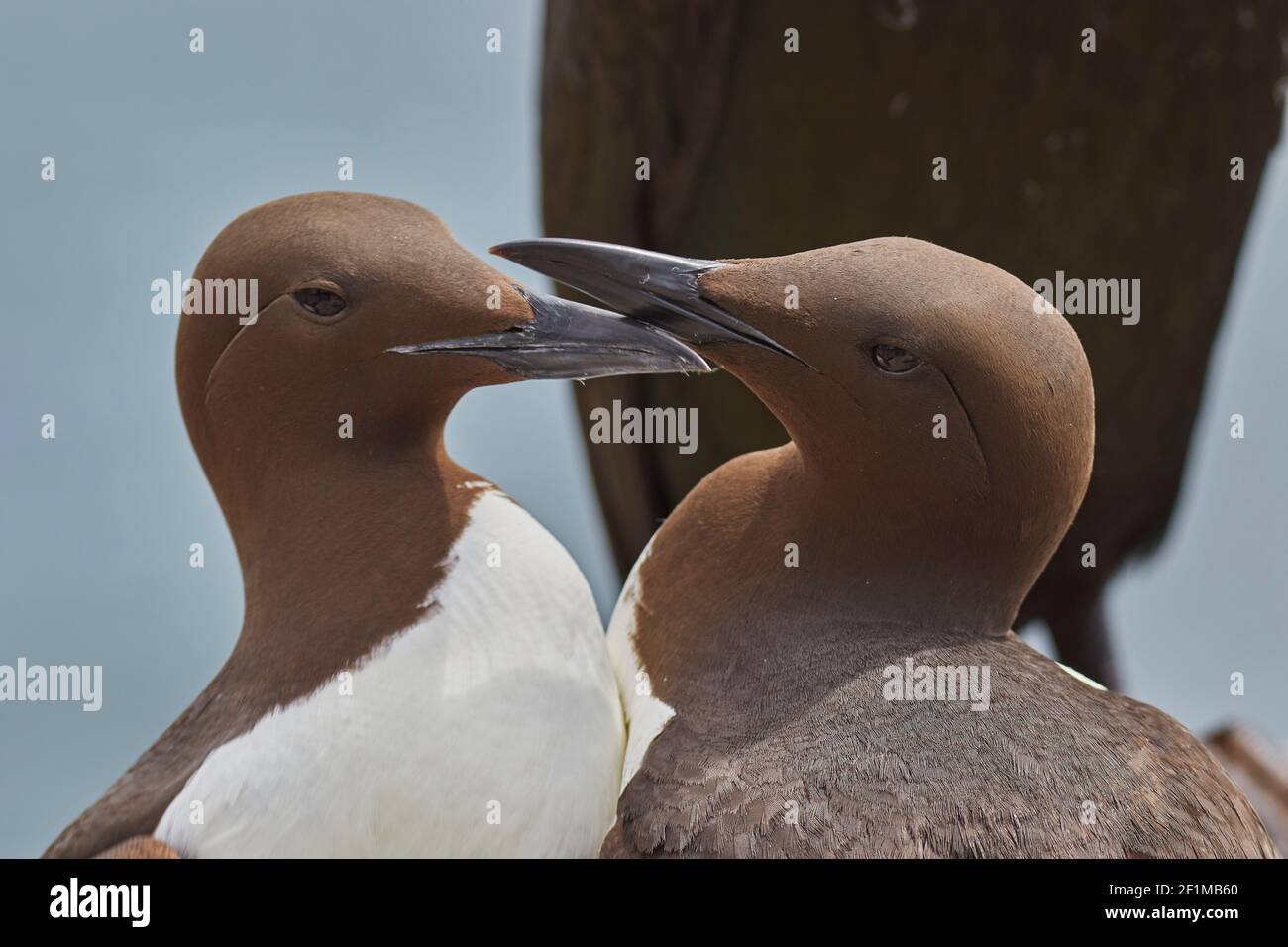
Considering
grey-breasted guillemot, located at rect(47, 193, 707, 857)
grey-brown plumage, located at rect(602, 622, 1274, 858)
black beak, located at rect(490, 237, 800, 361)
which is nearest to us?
grey-brown plumage, located at rect(602, 622, 1274, 858)

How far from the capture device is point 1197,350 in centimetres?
395

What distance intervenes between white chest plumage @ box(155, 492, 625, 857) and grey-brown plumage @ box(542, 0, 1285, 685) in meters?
2.00

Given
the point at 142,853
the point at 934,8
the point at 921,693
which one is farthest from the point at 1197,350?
the point at 142,853

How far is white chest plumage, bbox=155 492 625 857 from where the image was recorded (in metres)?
1.75

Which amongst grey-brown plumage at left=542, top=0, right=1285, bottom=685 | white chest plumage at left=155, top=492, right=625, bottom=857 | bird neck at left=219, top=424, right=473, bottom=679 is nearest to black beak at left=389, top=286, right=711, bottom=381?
bird neck at left=219, top=424, right=473, bottom=679

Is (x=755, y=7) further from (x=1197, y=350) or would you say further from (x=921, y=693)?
(x=921, y=693)

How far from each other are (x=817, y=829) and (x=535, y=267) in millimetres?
796

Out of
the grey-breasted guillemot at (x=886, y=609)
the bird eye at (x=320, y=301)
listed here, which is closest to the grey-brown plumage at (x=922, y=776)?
the grey-breasted guillemot at (x=886, y=609)

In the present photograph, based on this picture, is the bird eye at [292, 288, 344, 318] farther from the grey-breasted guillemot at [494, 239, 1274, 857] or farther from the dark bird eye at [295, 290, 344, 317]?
the grey-breasted guillemot at [494, 239, 1274, 857]

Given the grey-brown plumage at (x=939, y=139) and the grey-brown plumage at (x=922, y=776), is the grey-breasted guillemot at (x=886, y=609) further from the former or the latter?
the grey-brown plumage at (x=939, y=139)

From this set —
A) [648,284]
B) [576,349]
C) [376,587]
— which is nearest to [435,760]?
[376,587]

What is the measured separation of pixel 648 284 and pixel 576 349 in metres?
0.12

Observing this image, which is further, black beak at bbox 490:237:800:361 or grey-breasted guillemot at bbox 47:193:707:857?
black beak at bbox 490:237:800:361

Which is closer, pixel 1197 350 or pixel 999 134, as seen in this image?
pixel 999 134
